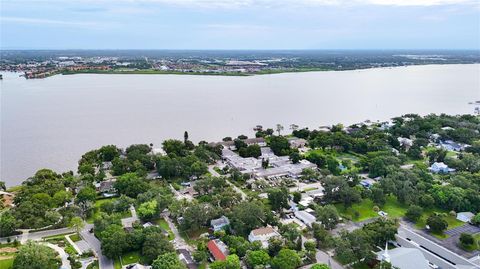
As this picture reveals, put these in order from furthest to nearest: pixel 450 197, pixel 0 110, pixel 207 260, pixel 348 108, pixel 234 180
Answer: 1. pixel 348 108
2. pixel 0 110
3. pixel 234 180
4. pixel 450 197
5. pixel 207 260

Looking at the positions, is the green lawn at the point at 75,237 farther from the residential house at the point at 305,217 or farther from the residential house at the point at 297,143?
the residential house at the point at 297,143

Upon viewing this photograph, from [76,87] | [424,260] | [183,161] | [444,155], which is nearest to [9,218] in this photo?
[183,161]

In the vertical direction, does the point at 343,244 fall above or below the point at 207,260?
above

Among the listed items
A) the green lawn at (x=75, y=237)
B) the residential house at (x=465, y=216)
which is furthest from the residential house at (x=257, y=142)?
the green lawn at (x=75, y=237)

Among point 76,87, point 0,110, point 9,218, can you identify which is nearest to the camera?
point 9,218

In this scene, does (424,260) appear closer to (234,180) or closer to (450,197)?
(450,197)

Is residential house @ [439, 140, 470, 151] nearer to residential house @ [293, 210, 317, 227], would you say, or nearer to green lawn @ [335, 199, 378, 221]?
green lawn @ [335, 199, 378, 221]

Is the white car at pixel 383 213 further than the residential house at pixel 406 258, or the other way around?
the white car at pixel 383 213
